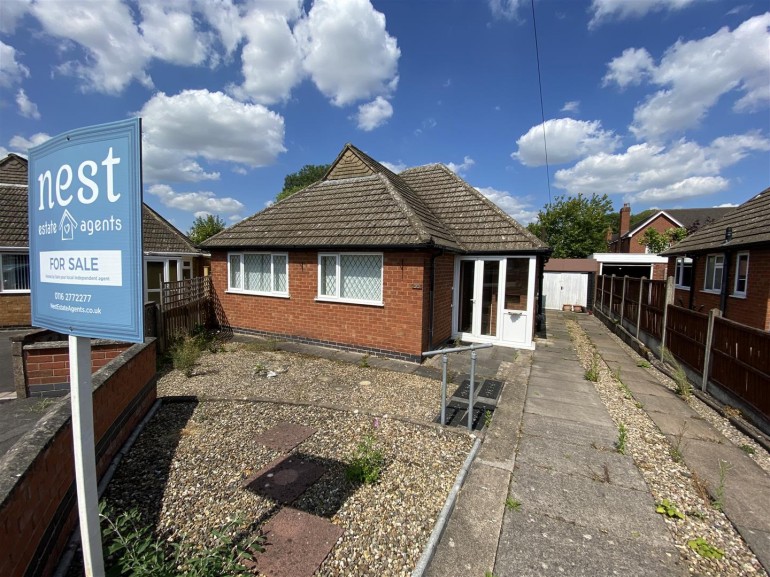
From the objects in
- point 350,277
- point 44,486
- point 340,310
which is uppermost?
point 350,277

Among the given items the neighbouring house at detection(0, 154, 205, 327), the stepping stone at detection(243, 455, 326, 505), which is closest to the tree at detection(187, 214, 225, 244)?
the neighbouring house at detection(0, 154, 205, 327)

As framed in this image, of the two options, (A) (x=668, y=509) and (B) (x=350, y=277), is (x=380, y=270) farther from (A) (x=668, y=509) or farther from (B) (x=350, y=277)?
(A) (x=668, y=509)

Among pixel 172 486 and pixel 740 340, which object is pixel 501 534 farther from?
pixel 740 340

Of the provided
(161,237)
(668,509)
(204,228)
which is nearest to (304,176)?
(204,228)

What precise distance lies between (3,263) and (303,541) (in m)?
14.7

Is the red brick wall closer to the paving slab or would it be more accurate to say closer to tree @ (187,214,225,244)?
the paving slab

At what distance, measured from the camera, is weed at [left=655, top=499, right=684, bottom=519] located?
10.3 feet

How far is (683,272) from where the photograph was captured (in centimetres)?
1569

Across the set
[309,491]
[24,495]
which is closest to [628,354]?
[309,491]

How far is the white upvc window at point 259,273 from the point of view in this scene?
393 inches

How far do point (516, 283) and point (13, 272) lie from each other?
15.9m

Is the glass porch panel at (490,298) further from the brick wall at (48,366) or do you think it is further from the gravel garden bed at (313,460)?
the brick wall at (48,366)

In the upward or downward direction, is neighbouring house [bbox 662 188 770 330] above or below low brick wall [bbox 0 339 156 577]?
above

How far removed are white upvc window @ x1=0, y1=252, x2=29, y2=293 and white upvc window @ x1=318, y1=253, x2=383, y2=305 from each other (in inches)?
411
